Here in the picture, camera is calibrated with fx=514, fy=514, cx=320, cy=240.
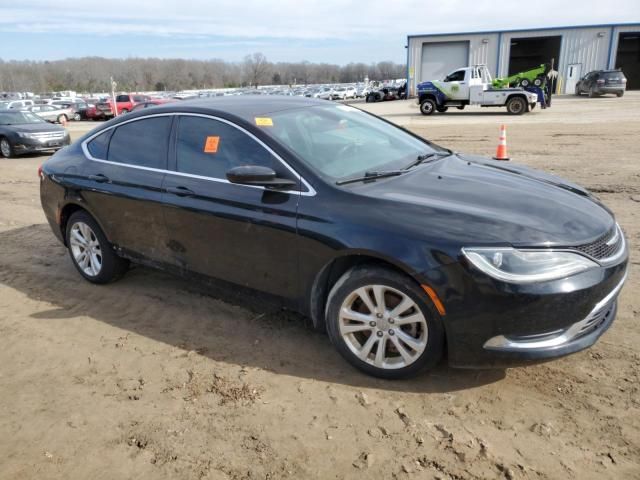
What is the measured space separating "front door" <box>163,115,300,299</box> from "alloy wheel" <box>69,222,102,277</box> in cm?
114

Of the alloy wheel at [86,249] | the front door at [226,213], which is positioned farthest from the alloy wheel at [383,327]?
the alloy wheel at [86,249]

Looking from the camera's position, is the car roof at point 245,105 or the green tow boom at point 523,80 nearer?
the car roof at point 245,105

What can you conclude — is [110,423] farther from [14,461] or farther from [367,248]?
[367,248]

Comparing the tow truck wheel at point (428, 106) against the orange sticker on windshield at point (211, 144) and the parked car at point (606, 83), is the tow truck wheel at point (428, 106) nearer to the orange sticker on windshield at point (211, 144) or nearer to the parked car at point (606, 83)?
the parked car at point (606, 83)

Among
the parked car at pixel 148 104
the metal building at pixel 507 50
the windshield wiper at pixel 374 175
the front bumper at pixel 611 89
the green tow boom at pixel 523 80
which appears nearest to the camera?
the windshield wiper at pixel 374 175

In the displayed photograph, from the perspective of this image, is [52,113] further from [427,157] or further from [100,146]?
[427,157]

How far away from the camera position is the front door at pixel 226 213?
3.38m

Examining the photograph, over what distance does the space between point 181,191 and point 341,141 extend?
49.4 inches

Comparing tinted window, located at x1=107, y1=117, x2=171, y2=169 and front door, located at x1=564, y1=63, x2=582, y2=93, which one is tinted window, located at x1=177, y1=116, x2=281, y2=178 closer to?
tinted window, located at x1=107, y1=117, x2=171, y2=169

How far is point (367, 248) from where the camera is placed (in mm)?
2973

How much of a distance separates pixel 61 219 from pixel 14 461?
288cm

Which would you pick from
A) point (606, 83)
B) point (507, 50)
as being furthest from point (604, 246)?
point (507, 50)

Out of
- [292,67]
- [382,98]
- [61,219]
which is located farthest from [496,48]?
Result: [292,67]

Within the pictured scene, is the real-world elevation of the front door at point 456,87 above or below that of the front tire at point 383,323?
above
